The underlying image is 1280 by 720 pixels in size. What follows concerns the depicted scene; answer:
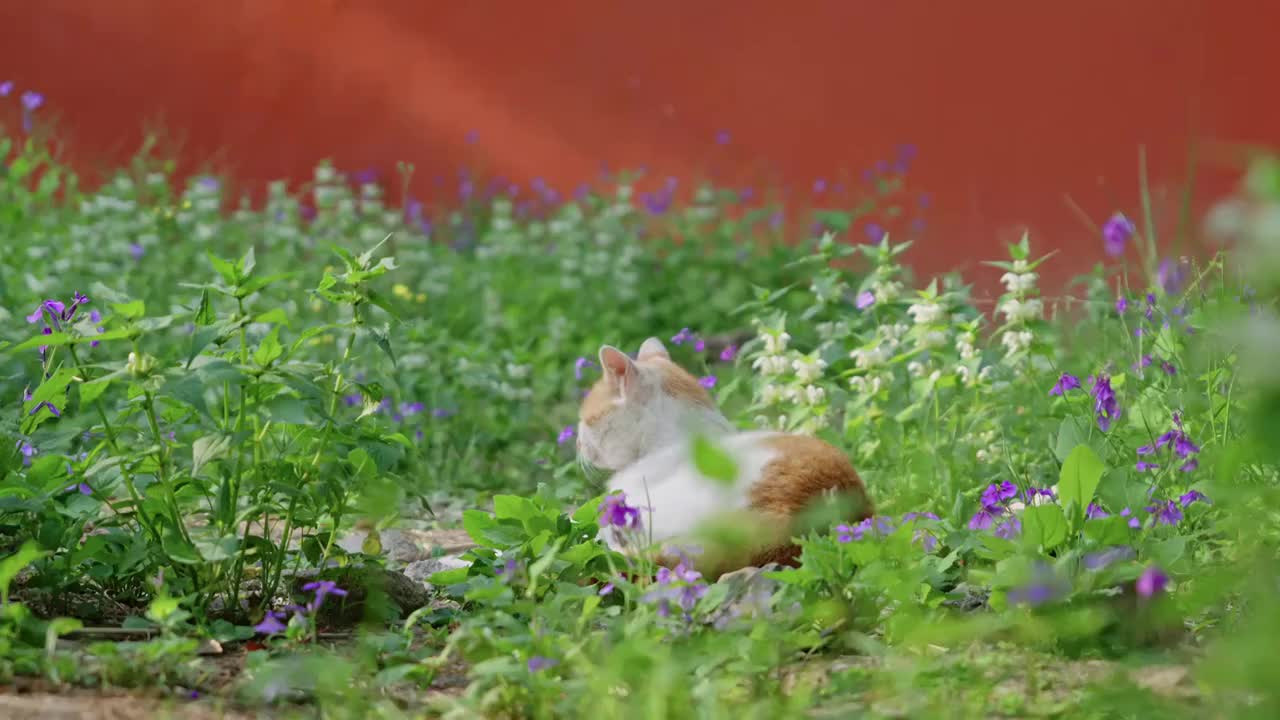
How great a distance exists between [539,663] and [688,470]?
82cm

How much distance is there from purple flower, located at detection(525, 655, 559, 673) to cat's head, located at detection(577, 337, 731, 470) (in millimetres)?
1088

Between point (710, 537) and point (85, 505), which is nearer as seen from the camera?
point (710, 537)

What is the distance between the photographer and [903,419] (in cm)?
359

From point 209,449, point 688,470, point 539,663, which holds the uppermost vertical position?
point 209,449

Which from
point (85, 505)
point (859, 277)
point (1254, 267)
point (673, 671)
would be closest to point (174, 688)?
point (85, 505)

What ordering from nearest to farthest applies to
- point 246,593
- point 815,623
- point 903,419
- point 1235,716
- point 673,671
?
point 1235,716 < point 673,671 < point 815,623 < point 246,593 < point 903,419

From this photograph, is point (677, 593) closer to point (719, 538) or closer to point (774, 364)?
point (719, 538)

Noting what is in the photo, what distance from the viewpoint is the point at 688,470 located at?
2.75 metres

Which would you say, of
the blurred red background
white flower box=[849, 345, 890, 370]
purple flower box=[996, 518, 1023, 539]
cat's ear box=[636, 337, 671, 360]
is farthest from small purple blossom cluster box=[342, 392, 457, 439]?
the blurred red background

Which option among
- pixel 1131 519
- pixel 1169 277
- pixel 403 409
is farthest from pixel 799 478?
pixel 403 409

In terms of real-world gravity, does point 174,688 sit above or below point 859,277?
below

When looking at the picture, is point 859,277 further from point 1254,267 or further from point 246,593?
point 1254,267

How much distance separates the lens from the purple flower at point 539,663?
200cm

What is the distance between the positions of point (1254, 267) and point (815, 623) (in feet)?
4.20
